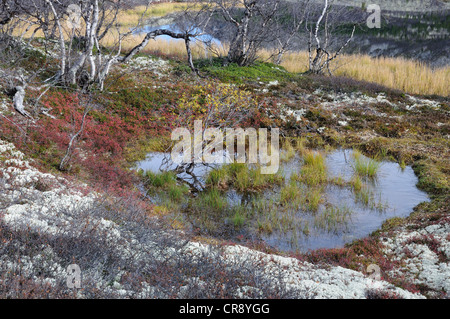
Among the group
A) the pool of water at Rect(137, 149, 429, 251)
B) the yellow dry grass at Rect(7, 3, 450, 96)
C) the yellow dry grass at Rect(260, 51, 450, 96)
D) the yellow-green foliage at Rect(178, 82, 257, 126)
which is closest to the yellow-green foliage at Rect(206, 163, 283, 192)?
the pool of water at Rect(137, 149, 429, 251)

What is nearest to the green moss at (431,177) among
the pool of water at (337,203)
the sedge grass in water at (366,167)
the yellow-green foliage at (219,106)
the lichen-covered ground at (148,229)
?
the lichen-covered ground at (148,229)

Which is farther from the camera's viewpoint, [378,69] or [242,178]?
[378,69]

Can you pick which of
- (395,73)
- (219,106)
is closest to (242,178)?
(219,106)

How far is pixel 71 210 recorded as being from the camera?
6152mm

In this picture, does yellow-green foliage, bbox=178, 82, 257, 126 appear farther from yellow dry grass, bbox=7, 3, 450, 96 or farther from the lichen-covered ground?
yellow dry grass, bbox=7, 3, 450, 96

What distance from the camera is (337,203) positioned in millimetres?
8992

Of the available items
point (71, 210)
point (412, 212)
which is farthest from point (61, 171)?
point (412, 212)

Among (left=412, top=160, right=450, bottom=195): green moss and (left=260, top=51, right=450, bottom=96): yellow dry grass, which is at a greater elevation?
(left=260, top=51, right=450, bottom=96): yellow dry grass

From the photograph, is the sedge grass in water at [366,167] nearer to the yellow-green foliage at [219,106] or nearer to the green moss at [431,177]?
the green moss at [431,177]

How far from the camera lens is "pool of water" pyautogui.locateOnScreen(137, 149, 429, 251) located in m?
7.70

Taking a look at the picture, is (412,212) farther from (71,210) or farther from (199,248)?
(71,210)

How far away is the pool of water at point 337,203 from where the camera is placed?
7695mm

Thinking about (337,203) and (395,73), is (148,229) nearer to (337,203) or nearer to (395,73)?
(337,203)

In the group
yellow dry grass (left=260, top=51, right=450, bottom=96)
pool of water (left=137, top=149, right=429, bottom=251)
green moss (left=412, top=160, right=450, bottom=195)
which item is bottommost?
pool of water (left=137, top=149, right=429, bottom=251)
